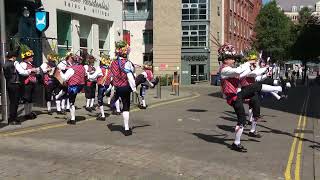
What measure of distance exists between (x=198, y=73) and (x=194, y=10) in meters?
6.86

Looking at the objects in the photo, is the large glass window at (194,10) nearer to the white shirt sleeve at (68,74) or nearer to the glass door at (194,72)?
the glass door at (194,72)

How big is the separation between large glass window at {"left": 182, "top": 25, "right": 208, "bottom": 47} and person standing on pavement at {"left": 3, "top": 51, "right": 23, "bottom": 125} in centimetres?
4311

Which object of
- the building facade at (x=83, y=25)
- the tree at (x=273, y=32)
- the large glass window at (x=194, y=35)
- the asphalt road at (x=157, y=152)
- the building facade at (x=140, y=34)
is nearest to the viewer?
the asphalt road at (x=157, y=152)

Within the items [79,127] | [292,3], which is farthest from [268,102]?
[292,3]

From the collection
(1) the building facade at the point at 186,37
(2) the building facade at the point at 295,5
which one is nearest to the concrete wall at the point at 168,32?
(1) the building facade at the point at 186,37

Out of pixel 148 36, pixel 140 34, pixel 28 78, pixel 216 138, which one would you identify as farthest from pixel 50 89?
pixel 140 34

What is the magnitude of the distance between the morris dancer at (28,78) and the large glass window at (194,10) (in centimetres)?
4289

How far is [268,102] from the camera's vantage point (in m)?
22.6

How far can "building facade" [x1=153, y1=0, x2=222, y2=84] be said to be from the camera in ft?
180

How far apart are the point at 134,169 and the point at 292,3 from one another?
185m

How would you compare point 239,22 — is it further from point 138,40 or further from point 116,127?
point 116,127

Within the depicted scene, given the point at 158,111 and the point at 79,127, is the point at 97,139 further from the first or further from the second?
the point at 158,111

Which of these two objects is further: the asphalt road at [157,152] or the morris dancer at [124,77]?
the morris dancer at [124,77]

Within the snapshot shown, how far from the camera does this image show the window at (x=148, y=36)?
58781 mm
